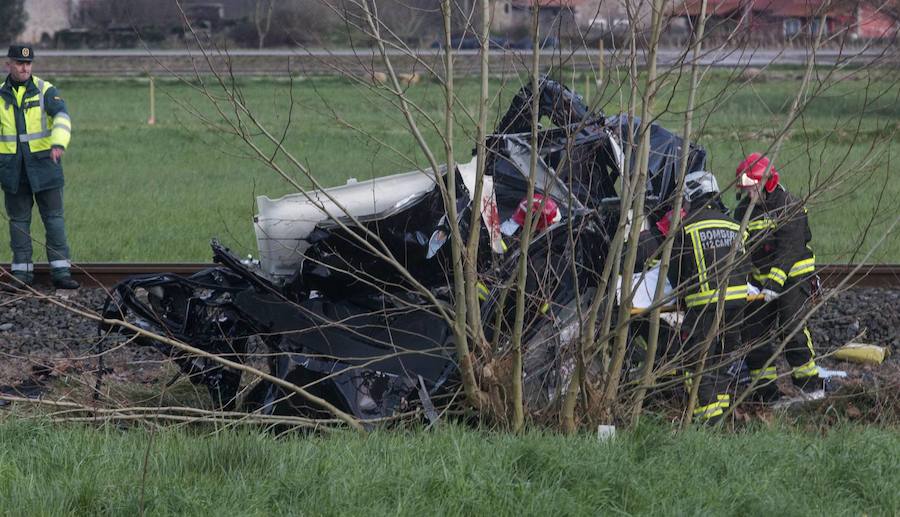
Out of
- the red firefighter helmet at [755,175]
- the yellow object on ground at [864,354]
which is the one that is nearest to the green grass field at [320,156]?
the red firefighter helmet at [755,175]

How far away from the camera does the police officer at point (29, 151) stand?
9844 mm

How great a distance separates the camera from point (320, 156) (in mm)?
19000

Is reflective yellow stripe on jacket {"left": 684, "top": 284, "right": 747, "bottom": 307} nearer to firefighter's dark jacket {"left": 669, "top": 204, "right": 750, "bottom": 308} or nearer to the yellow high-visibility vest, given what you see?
firefighter's dark jacket {"left": 669, "top": 204, "right": 750, "bottom": 308}

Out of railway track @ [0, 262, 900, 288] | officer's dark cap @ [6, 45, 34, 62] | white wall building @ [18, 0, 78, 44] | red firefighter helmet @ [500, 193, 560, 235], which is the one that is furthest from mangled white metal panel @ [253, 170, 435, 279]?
white wall building @ [18, 0, 78, 44]

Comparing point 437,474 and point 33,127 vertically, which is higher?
point 33,127

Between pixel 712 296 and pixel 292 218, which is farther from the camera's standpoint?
pixel 292 218

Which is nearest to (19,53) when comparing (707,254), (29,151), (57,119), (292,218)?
(57,119)

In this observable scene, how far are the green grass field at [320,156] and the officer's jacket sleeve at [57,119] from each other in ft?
5.20

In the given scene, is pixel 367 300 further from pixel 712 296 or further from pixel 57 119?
pixel 57 119

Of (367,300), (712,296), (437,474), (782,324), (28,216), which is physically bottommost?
(28,216)

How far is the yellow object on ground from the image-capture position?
303 inches

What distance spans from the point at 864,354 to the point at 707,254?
87.6 inches

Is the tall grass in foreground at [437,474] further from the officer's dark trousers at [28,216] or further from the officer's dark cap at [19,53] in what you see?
the officer's dark cap at [19,53]

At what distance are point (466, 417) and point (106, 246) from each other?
7.13m
